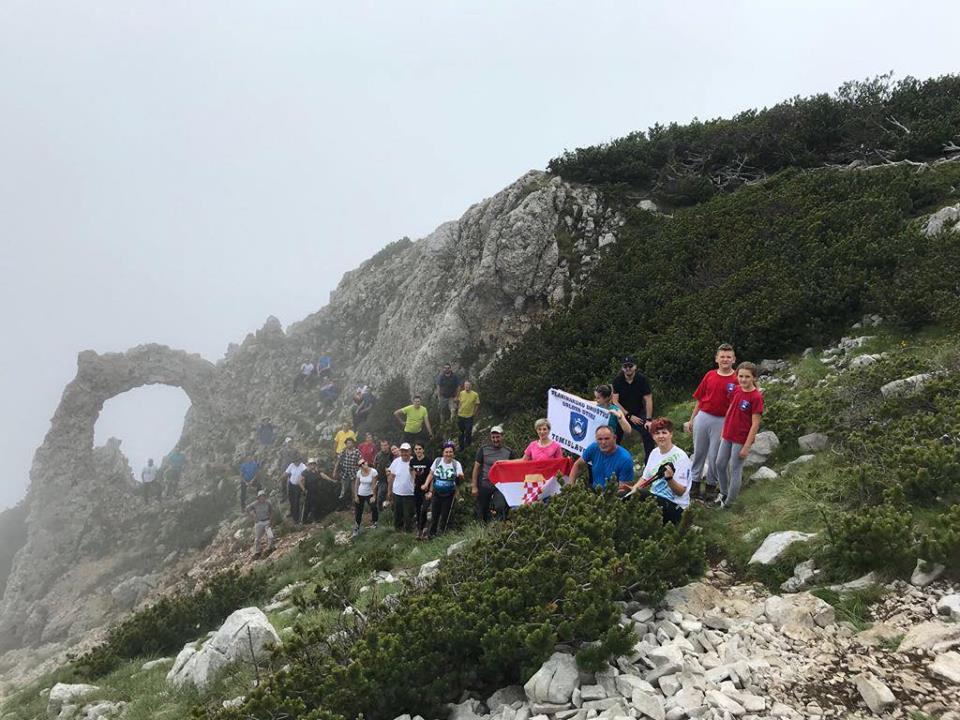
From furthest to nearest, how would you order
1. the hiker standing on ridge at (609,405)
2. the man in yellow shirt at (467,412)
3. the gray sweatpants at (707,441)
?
the man in yellow shirt at (467,412), the hiker standing on ridge at (609,405), the gray sweatpants at (707,441)

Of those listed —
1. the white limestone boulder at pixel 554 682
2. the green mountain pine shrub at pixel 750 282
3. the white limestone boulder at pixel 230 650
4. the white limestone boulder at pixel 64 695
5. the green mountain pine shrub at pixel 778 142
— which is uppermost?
the green mountain pine shrub at pixel 778 142

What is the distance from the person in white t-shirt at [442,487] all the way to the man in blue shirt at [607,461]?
→ 3.16 meters

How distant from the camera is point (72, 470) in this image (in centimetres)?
3097

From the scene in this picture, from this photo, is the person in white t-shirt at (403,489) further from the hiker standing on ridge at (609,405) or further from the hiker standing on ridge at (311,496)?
the hiker standing on ridge at (311,496)

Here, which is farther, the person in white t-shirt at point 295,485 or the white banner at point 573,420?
the person in white t-shirt at point 295,485

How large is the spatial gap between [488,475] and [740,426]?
352cm

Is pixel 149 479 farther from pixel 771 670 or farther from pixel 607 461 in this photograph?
pixel 771 670

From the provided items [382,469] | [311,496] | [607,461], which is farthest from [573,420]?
[311,496]

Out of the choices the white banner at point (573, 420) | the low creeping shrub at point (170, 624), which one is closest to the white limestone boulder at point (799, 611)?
the white banner at point (573, 420)

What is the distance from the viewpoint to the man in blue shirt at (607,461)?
6.81 metres

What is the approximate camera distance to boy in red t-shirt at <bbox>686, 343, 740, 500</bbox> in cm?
738

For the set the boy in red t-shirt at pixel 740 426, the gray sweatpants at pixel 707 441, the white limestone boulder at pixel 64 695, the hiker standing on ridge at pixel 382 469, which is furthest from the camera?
the hiker standing on ridge at pixel 382 469

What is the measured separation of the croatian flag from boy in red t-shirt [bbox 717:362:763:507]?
206 centimetres

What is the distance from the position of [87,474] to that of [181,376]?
6.85m
